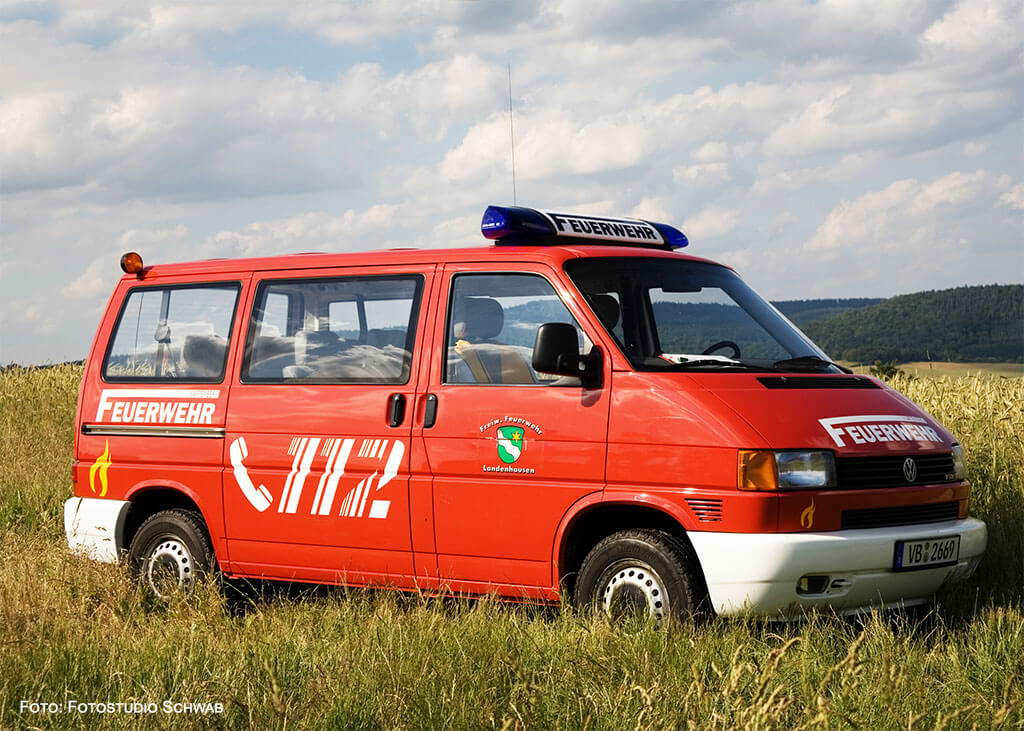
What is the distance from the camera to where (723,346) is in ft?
23.3

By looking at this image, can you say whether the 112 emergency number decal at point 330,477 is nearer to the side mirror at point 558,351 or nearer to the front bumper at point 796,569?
the side mirror at point 558,351

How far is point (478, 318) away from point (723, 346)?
139 cm

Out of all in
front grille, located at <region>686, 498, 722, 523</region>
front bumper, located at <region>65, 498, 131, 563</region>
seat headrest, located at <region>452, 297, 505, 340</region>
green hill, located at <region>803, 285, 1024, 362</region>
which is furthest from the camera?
green hill, located at <region>803, 285, 1024, 362</region>

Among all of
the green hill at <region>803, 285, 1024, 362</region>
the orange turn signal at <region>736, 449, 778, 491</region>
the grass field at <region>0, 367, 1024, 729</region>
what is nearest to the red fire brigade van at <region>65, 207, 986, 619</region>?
the orange turn signal at <region>736, 449, 778, 491</region>

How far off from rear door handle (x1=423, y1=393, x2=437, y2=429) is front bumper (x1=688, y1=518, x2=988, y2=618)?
1.66m

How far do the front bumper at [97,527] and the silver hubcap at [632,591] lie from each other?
3.82 m

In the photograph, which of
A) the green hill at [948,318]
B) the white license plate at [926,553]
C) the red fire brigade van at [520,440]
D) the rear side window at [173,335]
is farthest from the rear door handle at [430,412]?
the green hill at [948,318]

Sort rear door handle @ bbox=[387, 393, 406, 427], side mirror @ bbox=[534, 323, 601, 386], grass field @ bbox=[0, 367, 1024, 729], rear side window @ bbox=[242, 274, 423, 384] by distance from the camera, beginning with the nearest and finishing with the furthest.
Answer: grass field @ bbox=[0, 367, 1024, 729], side mirror @ bbox=[534, 323, 601, 386], rear door handle @ bbox=[387, 393, 406, 427], rear side window @ bbox=[242, 274, 423, 384]

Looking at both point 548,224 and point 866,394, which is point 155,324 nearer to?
point 548,224

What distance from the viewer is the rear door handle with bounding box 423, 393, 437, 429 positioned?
7043 mm

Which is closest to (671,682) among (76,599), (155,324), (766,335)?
(766,335)

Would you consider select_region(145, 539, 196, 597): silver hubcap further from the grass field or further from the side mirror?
the side mirror

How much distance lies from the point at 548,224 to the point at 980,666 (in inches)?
134

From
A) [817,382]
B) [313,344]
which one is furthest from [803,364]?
[313,344]
